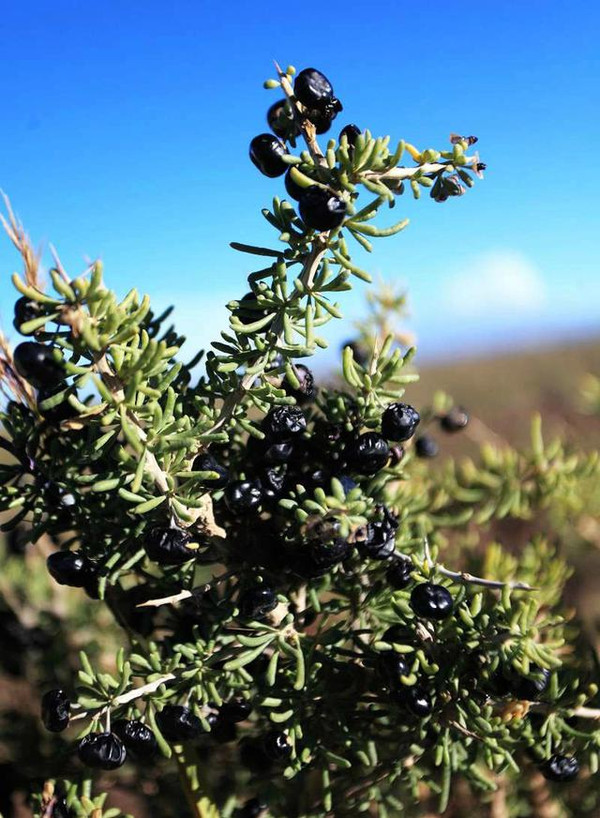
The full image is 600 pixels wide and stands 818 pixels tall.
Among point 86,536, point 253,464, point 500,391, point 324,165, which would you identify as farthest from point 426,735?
point 500,391

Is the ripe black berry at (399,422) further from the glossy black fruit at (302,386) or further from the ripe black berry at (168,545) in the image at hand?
the ripe black berry at (168,545)

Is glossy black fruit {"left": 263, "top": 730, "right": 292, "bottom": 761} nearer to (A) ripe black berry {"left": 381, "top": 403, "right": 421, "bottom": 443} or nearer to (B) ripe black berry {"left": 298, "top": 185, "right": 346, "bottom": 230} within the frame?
(A) ripe black berry {"left": 381, "top": 403, "right": 421, "bottom": 443}

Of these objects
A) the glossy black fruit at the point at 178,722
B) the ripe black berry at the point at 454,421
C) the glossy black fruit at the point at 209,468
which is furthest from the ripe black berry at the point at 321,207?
the ripe black berry at the point at 454,421

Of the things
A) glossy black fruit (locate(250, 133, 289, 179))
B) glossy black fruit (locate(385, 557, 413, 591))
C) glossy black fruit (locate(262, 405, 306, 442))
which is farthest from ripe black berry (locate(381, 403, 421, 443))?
glossy black fruit (locate(250, 133, 289, 179))

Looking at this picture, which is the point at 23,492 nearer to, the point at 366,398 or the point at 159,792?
the point at 366,398

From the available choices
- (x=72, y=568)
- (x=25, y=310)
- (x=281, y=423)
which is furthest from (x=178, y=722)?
(x=25, y=310)

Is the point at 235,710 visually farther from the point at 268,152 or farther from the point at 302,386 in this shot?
the point at 268,152

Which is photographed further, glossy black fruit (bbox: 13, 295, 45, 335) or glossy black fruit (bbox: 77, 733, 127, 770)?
glossy black fruit (bbox: 77, 733, 127, 770)
